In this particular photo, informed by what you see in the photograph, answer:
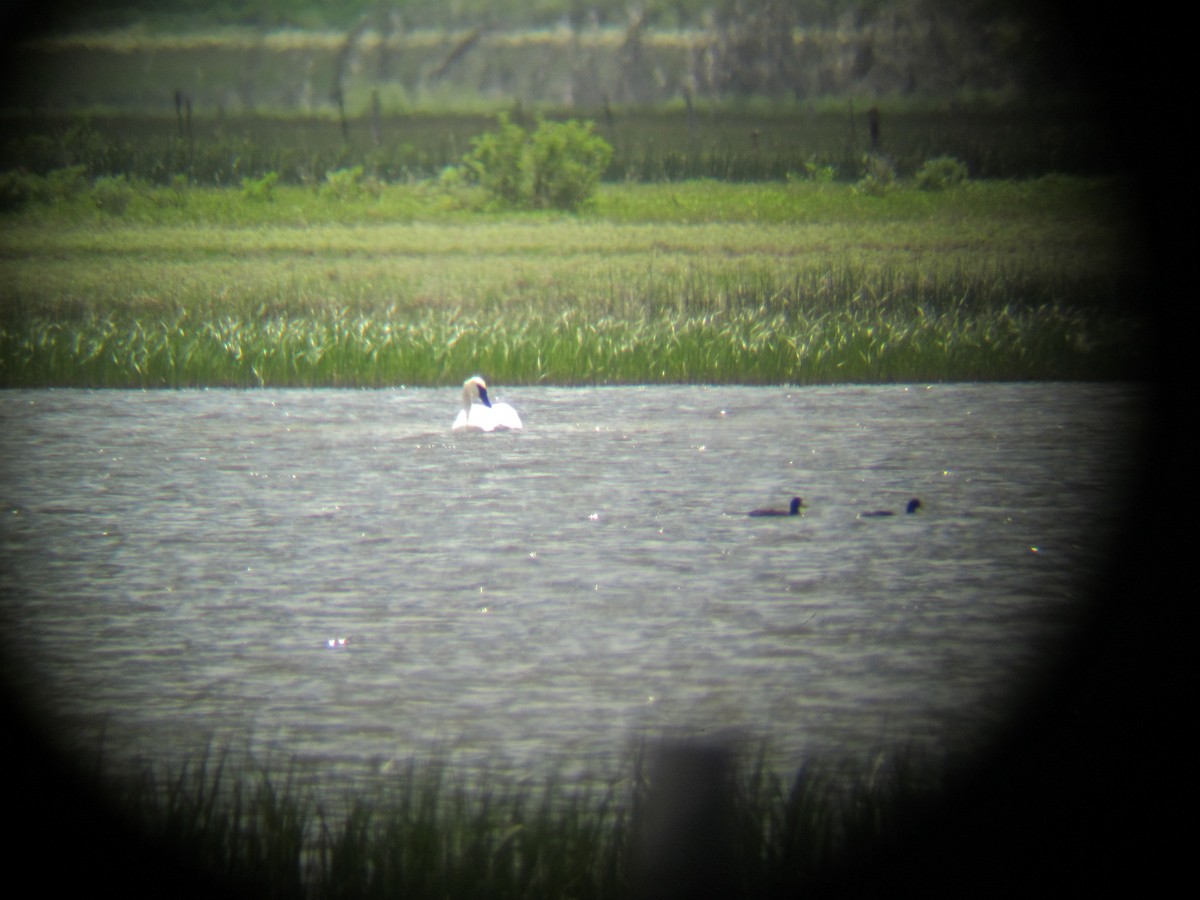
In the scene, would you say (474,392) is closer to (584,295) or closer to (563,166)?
(584,295)

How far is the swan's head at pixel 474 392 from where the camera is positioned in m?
12.2

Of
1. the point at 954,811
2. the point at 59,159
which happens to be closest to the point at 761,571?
the point at 954,811

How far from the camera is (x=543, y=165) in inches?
1731

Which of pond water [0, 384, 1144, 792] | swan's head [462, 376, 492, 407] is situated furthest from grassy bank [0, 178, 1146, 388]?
swan's head [462, 376, 492, 407]

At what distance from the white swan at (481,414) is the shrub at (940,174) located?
112 feet

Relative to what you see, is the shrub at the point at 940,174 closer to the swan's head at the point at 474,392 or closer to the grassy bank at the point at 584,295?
the grassy bank at the point at 584,295

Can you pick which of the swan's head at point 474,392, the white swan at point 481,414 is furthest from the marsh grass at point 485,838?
the swan's head at point 474,392

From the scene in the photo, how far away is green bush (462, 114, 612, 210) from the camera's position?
4347 centimetres

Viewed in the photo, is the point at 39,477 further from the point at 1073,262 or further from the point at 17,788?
the point at 1073,262

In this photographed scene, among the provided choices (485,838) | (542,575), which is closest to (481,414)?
(542,575)

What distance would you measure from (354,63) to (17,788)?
356ft

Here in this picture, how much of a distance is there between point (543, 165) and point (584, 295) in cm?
2359

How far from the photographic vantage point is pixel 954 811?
159 inches

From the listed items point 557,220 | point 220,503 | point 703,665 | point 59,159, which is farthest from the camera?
point 59,159
